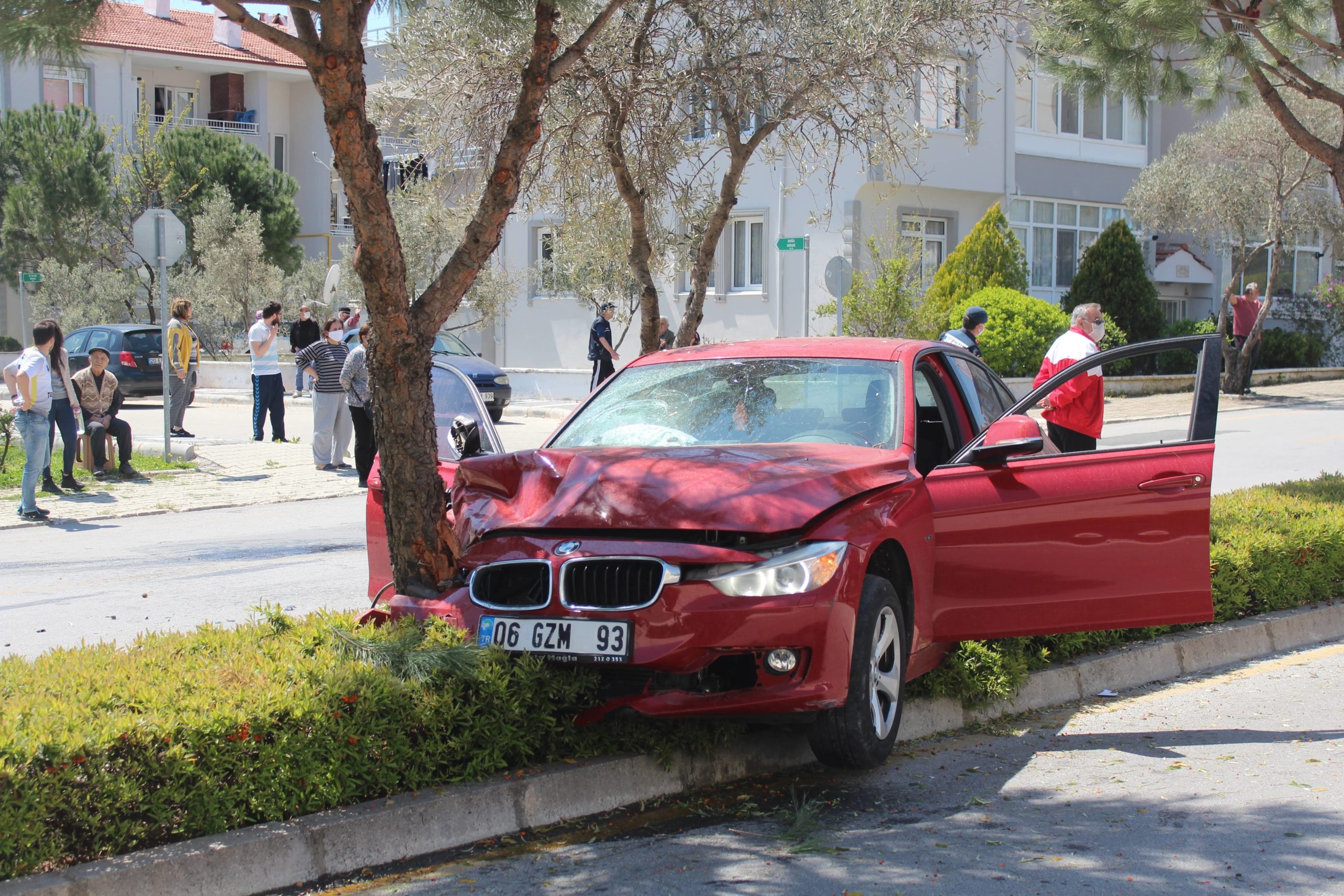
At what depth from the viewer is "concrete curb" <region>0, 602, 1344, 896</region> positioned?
3885mm

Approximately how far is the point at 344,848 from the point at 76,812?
2.69 feet

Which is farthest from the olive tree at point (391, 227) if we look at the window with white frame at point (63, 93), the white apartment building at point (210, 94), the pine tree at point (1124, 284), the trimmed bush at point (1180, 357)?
the window with white frame at point (63, 93)

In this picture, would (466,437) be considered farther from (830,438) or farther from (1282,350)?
(1282,350)

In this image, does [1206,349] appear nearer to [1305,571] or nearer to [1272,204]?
[1305,571]

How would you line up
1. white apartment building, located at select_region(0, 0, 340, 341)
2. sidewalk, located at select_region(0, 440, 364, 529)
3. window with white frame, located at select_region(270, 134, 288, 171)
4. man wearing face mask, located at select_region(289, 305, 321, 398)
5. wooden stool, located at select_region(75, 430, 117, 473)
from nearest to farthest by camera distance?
sidewalk, located at select_region(0, 440, 364, 529), wooden stool, located at select_region(75, 430, 117, 473), man wearing face mask, located at select_region(289, 305, 321, 398), white apartment building, located at select_region(0, 0, 340, 341), window with white frame, located at select_region(270, 134, 288, 171)

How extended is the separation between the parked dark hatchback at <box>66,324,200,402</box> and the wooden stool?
1156 cm

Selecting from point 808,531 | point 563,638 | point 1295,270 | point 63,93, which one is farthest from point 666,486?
point 63,93

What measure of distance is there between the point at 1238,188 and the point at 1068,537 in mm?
26576

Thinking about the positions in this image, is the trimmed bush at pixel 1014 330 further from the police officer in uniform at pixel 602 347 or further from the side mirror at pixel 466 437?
the side mirror at pixel 466 437

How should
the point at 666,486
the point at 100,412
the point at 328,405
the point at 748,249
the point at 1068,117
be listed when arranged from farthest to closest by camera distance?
the point at 1068,117 < the point at 748,249 < the point at 328,405 < the point at 100,412 < the point at 666,486

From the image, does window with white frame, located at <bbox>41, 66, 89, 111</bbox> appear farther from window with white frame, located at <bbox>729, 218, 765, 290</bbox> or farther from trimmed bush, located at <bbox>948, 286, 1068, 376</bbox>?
trimmed bush, located at <bbox>948, 286, 1068, 376</bbox>

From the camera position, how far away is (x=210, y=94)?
168 ft

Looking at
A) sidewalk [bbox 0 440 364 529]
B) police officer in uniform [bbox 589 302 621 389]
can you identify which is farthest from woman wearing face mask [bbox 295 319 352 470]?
police officer in uniform [bbox 589 302 621 389]

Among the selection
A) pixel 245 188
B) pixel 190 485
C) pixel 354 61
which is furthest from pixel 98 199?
pixel 354 61
